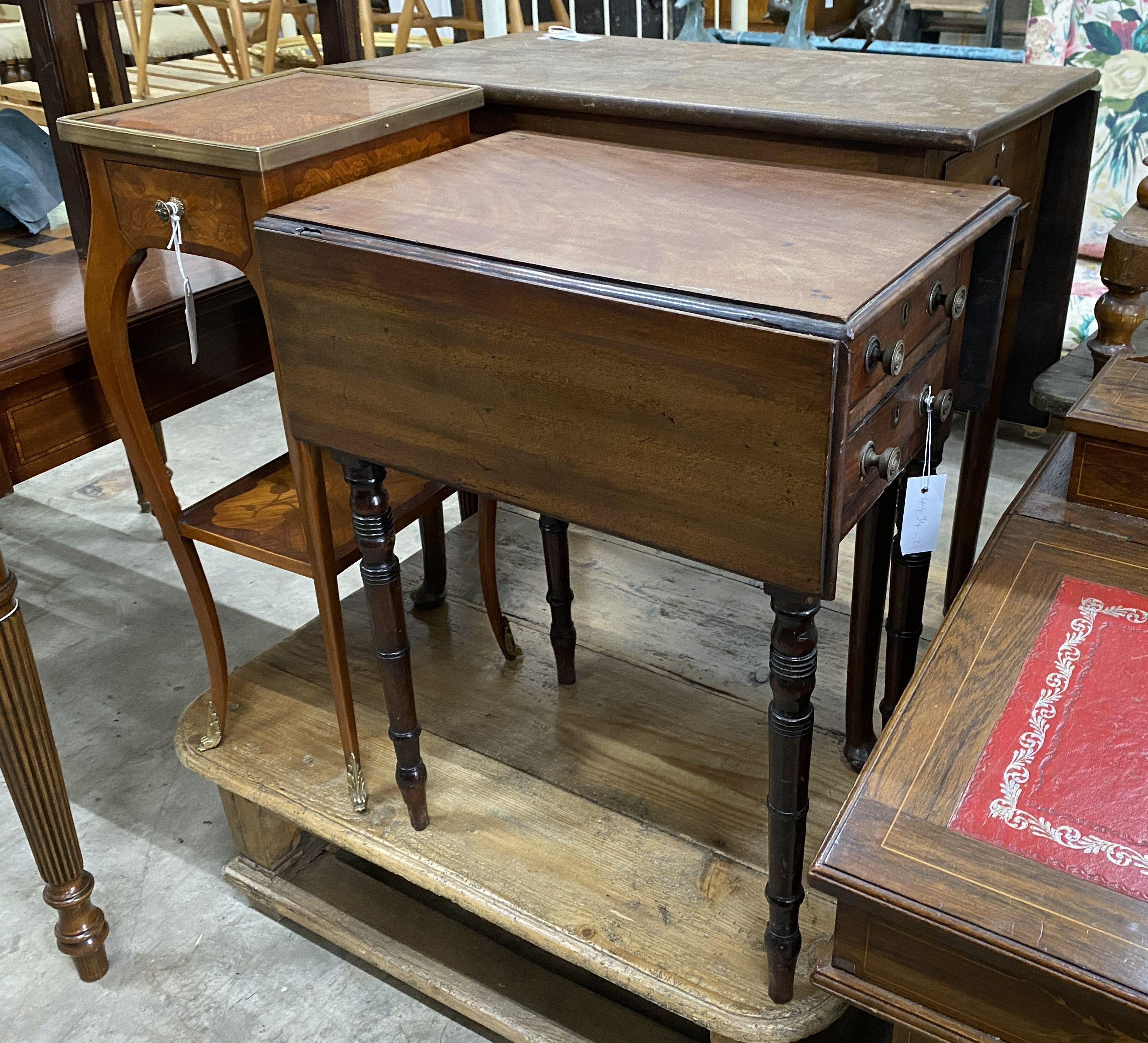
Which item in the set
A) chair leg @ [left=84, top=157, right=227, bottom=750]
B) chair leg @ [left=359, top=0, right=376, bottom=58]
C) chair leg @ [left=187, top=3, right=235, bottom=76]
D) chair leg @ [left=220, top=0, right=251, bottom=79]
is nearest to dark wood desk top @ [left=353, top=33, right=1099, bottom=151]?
chair leg @ [left=84, top=157, right=227, bottom=750]

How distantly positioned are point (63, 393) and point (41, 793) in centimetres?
51

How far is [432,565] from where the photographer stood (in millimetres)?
1900

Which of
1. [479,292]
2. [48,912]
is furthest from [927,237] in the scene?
[48,912]

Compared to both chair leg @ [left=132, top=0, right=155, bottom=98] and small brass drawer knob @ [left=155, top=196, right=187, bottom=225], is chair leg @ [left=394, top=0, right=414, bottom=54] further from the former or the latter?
small brass drawer knob @ [left=155, top=196, right=187, bottom=225]

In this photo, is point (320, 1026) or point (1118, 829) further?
point (320, 1026)

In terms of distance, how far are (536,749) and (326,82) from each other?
0.94 metres

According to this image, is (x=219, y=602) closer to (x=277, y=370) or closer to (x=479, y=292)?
(x=277, y=370)

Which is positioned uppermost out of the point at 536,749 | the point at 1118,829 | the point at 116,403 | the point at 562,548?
the point at 116,403

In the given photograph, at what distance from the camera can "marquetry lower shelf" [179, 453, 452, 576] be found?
142 centimetres

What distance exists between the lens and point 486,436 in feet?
3.54

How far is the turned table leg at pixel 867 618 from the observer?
53.3 inches

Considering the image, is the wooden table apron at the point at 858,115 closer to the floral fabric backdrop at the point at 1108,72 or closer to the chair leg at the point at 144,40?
the floral fabric backdrop at the point at 1108,72

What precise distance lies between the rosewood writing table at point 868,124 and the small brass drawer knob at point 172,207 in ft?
1.48

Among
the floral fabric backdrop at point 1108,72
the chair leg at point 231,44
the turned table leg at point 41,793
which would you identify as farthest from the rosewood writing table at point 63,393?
the chair leg at point 231,44
